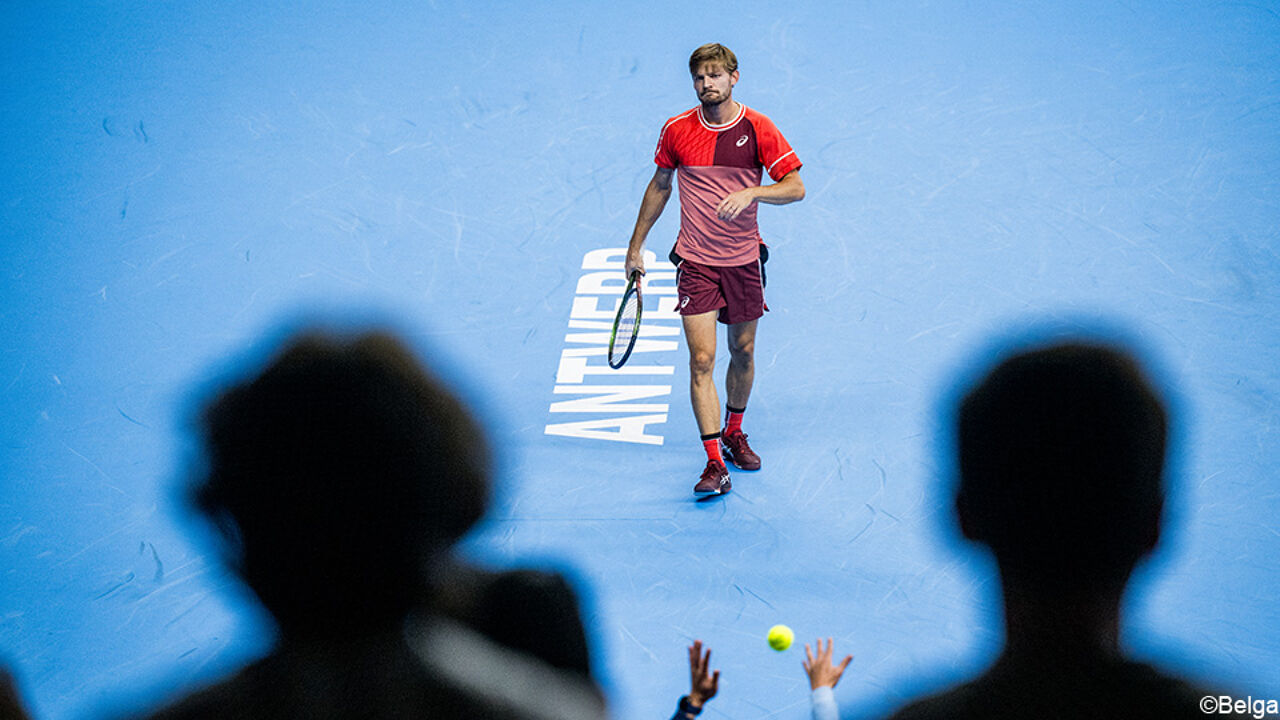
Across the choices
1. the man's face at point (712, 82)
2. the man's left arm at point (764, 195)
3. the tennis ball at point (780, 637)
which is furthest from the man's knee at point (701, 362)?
the tennis ball at point (780, 637)

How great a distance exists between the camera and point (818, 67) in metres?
8.23

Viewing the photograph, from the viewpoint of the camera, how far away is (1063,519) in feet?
5.94

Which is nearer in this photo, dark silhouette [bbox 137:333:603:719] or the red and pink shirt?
dark silhouette [bbox 137:333:603:719]

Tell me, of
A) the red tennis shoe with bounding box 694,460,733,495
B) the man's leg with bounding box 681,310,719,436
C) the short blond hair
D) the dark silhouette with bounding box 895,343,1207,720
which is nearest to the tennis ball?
the red tennis shoe with bounding box 694,460,733,495

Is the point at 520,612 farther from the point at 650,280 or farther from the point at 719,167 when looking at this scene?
the point at 650,280

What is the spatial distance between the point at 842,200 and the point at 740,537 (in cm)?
298

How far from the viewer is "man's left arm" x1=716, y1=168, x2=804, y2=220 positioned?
177 inches

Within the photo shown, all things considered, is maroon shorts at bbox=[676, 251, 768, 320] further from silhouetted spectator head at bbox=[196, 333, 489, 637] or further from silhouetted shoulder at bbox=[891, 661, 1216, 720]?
silhouetted spectator head at bbox=[196, 333, 489, 637]

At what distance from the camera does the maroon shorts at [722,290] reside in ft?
15.7

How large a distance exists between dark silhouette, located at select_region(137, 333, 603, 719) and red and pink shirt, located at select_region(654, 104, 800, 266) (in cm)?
328

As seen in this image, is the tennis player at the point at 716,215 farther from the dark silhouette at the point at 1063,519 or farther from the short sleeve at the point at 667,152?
the dark silhouette at the point at 1063,519

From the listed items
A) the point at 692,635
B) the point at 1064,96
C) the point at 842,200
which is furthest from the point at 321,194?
the point at 1064,96

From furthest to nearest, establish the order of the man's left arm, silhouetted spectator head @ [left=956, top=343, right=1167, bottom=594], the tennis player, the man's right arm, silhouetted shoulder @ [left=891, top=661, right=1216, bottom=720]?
the man's right arm
the tennis player
the man's left arm
silhouetted spectator head @ [left=956, top=343, right=1167, bottom=594]
silhouetted shoulder @ [left=891, top=661, right=1216, bottom=720]

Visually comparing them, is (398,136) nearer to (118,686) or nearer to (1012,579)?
(118,686)
